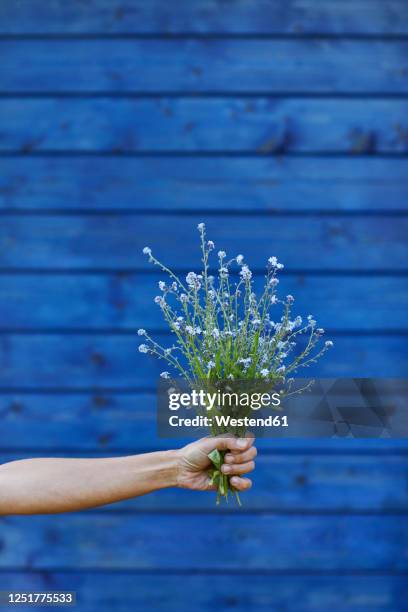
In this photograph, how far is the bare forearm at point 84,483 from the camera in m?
1.91

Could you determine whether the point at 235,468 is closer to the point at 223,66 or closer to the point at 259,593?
the point at 259,593

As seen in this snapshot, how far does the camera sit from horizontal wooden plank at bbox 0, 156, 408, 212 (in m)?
2.74

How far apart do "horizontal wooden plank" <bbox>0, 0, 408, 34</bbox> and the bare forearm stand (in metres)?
1.68

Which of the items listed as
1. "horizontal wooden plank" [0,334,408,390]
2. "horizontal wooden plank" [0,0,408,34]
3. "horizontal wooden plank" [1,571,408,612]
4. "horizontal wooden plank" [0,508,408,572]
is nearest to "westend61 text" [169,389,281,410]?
"horizontal wooden plank" [0,334,408,390]

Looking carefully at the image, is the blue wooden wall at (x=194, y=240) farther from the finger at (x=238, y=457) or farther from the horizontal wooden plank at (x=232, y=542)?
the finger at (x=238, y=457)

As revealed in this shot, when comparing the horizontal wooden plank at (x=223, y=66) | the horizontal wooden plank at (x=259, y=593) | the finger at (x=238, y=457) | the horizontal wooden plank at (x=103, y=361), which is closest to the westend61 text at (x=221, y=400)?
the finger at (x=238, y=457)

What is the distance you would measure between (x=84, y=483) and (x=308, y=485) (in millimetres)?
1079

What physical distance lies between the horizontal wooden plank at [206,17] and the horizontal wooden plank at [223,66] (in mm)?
Answer: 50

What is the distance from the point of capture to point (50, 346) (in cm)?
274

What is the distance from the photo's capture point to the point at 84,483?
1912 millimetres

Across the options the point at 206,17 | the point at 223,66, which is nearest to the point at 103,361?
the point at 223,66

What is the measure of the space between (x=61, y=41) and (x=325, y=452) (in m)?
1.84
